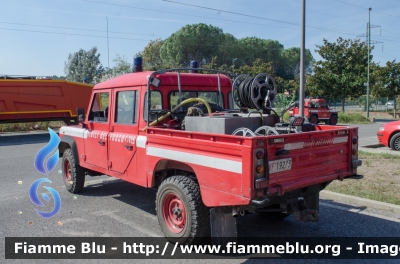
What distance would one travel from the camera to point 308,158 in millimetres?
4082

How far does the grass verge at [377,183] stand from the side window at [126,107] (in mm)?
3739

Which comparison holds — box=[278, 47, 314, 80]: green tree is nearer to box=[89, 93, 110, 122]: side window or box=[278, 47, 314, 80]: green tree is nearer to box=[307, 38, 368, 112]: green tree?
box=[307, 38, 368, 112]: green tree

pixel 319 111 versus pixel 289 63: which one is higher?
pixel 289 63

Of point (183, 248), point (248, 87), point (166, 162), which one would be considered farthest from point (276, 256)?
point (248, 87)

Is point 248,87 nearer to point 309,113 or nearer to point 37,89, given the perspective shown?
point 37,89

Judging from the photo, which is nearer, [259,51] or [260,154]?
[260,154]

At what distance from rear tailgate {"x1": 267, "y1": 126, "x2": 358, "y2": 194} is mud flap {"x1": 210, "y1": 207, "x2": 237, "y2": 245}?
0.63m

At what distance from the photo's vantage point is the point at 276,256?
421cm

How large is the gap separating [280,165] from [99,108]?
146 inches

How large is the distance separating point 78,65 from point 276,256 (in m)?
54.7

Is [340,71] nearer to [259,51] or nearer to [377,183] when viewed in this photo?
[377,183]

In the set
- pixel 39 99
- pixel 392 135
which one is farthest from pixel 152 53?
pixel 392 135

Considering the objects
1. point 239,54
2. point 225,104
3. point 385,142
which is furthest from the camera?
point 239,54

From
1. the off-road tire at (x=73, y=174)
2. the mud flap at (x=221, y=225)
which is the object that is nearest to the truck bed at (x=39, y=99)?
the off-road tire at (x=73, y=174)
